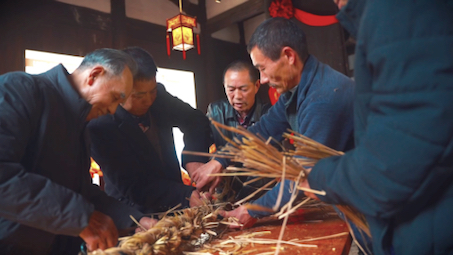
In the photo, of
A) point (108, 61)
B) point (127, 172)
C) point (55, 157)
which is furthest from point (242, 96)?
point (55, 157)

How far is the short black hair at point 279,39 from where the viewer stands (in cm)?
171

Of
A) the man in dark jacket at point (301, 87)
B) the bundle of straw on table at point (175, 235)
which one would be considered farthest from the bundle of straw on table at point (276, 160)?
the bundle of straw on table at point (175, 235)

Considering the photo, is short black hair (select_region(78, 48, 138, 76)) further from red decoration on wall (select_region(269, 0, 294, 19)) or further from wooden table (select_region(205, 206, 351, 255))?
red decoration on wall (select_region(269, 0, 294, 19))

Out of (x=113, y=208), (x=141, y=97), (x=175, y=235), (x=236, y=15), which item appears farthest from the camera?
(x=236, y=15)

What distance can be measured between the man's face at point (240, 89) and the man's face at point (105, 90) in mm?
1640

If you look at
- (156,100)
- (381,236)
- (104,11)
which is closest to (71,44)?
(104,11)

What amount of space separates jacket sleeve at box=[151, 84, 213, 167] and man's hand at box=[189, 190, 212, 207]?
453 millimetres

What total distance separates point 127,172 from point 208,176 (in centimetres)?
55

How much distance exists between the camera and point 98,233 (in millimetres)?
1328

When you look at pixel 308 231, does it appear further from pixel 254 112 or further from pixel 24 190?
pixel 254 112

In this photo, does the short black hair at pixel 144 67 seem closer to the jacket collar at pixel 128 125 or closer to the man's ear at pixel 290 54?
the jacket collar at pixel 128 125

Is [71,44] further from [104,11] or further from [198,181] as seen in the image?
[198,181]

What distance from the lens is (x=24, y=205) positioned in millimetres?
1180

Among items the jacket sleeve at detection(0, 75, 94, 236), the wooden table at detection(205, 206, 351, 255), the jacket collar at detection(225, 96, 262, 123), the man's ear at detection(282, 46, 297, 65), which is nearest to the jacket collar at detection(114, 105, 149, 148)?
the jacket sleeve at detection(0, 75, 94, 236)
